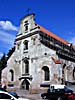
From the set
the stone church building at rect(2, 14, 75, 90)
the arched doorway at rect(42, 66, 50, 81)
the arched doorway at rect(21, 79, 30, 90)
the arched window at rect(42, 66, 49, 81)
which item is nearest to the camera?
the stone church building at rect(2, 14, 75, 90)

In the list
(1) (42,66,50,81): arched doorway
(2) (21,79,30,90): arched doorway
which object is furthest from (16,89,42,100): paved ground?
(1) (42,66,50,81): arched doorway

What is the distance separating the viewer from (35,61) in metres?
41.8

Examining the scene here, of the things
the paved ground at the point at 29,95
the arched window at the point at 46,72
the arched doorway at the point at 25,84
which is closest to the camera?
the paved ground at the point at 29,95

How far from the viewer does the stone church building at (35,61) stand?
39000 mm

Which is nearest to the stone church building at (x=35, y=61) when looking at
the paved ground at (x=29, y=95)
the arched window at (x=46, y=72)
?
the arched window at (x=46, y=72)

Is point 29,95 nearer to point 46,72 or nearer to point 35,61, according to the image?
point 46,72

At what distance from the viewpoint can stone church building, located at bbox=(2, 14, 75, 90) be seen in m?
39.0

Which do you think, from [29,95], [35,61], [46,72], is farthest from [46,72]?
[29,95]

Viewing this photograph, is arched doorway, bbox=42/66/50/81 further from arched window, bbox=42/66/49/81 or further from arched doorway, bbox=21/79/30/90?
arched doorway, bbox=21/79/30/90

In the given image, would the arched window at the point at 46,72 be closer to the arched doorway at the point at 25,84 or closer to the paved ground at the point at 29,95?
the paved ground at the point at 29,95

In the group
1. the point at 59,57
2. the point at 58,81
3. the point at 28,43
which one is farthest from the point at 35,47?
the point at 58,81

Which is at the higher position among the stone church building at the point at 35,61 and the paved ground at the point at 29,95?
the stone church building at the point at 35,61

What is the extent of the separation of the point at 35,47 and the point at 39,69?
439 centimetres

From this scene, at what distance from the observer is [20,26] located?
46.2 meters
